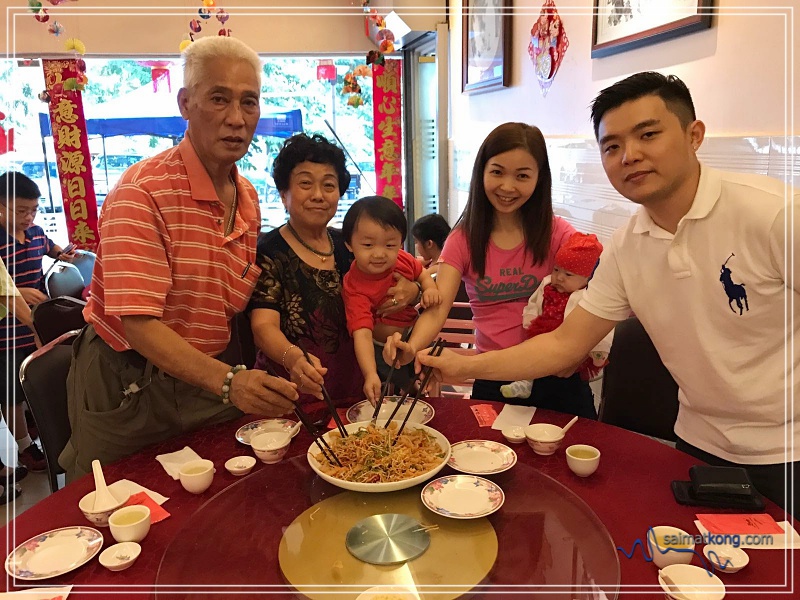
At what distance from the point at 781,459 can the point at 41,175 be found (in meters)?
5.96

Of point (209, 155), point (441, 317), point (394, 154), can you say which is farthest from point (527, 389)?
point (394, 154)

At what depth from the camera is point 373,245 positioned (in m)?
1.91

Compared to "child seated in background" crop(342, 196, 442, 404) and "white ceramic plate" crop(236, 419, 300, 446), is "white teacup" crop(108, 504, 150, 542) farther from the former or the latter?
"child seated in background" crop(342, 196, 442, 404)

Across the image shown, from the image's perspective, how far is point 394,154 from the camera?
5.73 meters

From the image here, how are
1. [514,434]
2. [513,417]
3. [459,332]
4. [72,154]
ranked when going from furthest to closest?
[72,154] < [459,332] < [513,417] < [514,434]

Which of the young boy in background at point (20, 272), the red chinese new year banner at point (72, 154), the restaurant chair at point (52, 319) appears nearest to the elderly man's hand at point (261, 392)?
the restaurant chair at point (52, 319)

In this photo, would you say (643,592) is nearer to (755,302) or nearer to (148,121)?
(755,302)

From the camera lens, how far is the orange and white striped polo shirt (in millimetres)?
1501

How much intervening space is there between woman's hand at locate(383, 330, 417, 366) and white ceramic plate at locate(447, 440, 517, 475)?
0.36m

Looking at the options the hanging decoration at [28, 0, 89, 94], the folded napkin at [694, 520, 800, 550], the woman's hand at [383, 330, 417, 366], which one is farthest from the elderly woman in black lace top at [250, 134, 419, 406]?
the hanging decoration at [28, 0, 89, 94]

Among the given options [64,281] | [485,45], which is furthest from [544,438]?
[64,281]

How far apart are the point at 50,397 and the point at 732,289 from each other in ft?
6.19

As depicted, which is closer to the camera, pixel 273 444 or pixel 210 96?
pixel 273 444

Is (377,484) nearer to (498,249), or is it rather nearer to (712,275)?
(712,275)
